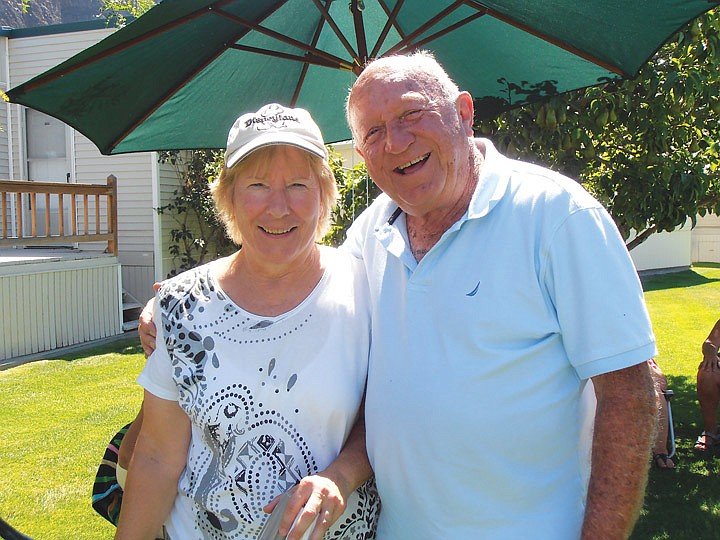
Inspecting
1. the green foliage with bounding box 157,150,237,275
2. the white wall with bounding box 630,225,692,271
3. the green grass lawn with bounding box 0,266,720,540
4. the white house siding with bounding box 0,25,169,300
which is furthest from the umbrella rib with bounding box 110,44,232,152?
the white wall with bounding box 630,225,692,271

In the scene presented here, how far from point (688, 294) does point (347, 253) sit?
56.3 feet

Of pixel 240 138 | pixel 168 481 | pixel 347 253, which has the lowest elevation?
pixel 168 481

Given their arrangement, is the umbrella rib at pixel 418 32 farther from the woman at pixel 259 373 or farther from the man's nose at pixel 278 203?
the man's nose at pixel 278 203

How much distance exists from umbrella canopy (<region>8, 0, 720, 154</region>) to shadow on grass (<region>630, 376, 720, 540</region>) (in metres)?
3.07

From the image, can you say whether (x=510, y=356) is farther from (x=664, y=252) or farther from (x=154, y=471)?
(x=664, y=252)

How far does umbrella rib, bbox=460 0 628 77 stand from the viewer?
3.05 metres

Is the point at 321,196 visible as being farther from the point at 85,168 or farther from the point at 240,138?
the point at 85,168

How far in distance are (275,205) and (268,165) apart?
136 mm

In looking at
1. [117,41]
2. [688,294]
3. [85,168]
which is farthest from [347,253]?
[688,294]

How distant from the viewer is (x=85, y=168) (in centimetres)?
1342

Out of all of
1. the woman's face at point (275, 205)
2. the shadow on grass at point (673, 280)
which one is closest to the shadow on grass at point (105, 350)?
the woman's face at point (275, 205)

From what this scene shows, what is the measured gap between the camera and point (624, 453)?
169 centimetres

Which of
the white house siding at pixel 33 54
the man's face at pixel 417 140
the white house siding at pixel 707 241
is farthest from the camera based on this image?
the white house siding at pixel 707 241

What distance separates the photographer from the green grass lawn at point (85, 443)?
4.68 m
